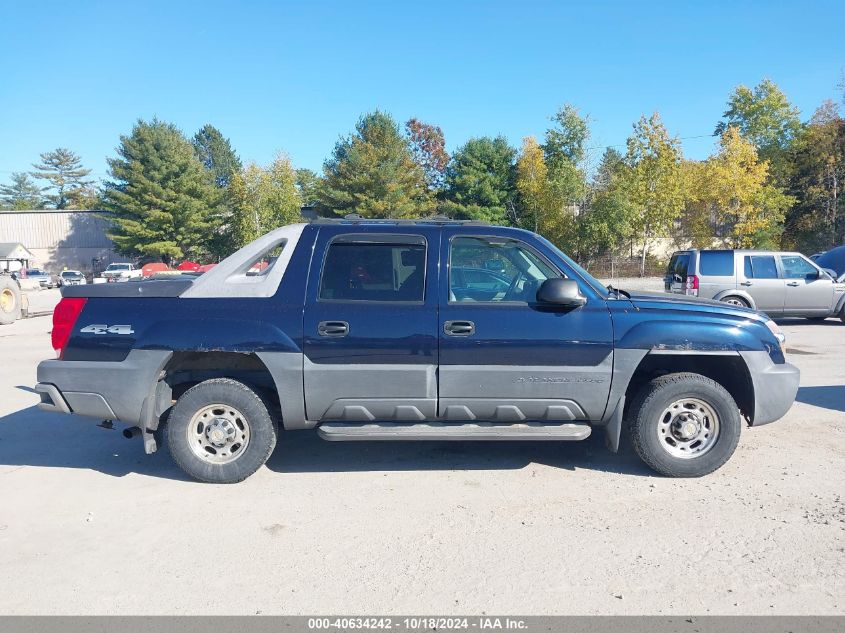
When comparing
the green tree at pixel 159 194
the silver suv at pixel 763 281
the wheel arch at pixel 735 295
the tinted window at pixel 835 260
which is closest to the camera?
the wheel arch at pixel 735 295

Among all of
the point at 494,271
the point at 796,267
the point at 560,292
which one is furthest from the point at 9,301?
the point at 796,267

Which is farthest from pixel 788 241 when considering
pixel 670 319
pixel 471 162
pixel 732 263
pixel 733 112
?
pixel 670 319

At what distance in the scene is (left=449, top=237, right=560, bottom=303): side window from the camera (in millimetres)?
4617

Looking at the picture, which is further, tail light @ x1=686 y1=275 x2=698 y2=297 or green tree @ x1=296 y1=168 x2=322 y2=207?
green tree @ x1=296 y1=168 x2=322 y2=207

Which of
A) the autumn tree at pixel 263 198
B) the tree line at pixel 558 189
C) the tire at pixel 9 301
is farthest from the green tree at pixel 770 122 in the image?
the tire at pixel 9 301

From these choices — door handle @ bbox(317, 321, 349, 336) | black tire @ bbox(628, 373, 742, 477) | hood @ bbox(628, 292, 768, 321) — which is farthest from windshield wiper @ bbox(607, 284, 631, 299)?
door handle @ bbox(317, 321, 349, 336)

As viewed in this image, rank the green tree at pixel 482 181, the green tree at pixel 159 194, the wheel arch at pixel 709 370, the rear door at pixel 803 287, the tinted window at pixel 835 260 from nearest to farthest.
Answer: the wheel arch at pixel 709 370
the rear door at pixel 803 287
the tinted window at pixel 835 260
the green tree at pixel 482 181
the green tree at pixel 159 194

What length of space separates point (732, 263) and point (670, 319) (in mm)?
10010

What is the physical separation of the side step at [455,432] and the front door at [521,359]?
80 mm

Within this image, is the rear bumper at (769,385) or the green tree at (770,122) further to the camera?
the green tree at (770,122)

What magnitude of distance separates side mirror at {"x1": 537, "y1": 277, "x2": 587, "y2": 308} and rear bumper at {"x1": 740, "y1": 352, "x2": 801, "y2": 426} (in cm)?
144

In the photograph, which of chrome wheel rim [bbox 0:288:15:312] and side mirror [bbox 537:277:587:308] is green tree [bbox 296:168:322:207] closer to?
chrome wheel rim [bbox 0:288:15:312]

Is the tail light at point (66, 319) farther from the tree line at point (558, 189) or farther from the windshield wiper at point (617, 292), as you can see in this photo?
the tree line at point (558, 189)

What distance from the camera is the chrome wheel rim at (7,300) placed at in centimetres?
1719
